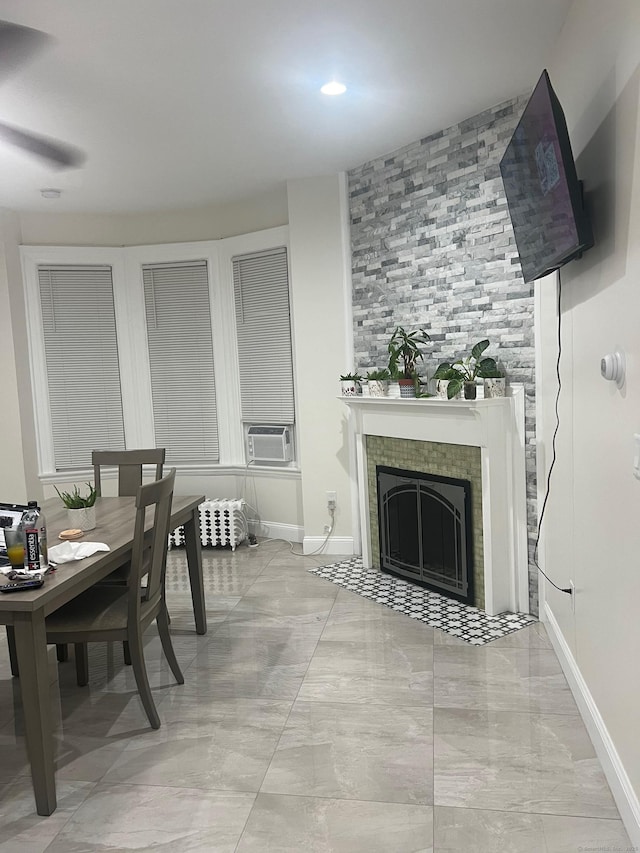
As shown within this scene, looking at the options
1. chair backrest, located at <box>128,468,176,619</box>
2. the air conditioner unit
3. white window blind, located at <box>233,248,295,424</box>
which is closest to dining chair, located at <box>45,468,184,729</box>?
chair backrest, located at <box>128,468,176,619</box>

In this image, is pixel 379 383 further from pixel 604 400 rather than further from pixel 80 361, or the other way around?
pixel 80 361

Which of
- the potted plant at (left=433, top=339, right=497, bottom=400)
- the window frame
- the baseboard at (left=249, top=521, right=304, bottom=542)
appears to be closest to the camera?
the potted plant at (left=433, top=339, right=497, bottom=400)

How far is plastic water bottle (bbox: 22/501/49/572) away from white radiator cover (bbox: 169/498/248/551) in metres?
2.72

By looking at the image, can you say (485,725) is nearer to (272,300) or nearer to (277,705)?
(277,705)

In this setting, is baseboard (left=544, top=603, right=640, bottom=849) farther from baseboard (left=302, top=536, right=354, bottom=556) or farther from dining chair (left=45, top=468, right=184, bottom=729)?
baseboard (left=302, top=536, right=354, bottom=556)

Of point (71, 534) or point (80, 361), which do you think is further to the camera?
point (80, 361)

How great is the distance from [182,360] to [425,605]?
9.74 feet

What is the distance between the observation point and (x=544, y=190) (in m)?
2.37

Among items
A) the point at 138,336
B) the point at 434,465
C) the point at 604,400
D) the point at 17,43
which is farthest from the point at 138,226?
the point at 604,400

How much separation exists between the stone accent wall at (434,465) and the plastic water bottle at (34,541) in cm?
223

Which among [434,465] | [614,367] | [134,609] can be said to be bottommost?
[134,609]

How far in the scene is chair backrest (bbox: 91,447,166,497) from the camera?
3.97m

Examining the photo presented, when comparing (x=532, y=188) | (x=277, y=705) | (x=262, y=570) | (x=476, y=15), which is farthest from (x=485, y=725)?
(x=476, y=15)

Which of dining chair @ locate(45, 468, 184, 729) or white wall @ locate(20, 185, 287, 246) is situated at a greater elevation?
white wall @ locate(20, 185, 287, 246)
